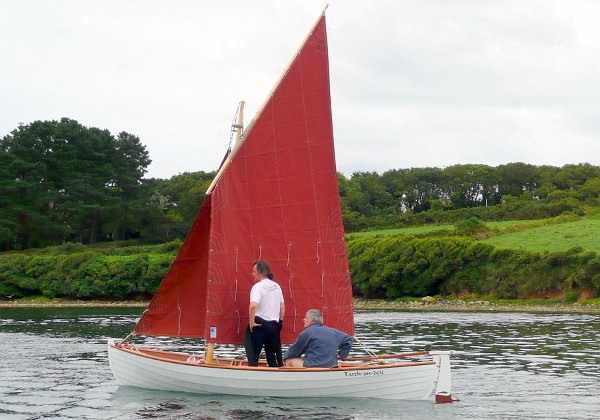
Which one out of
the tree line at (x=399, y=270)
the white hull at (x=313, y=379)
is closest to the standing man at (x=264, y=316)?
the white hull at (x=313, y=379)

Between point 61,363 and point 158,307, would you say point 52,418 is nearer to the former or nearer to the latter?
point 158,307

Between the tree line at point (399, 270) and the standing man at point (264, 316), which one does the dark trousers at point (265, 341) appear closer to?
the standing man at point (264, 316)

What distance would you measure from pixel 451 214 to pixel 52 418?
89726 mm

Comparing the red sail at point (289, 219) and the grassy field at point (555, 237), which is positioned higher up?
the grassy field at point (555, 237)

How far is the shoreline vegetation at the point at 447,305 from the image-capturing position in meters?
61.3

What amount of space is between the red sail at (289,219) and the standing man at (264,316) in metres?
0.74

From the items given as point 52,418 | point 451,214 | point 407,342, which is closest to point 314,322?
point 52,418

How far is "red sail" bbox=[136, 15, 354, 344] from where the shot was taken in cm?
2141

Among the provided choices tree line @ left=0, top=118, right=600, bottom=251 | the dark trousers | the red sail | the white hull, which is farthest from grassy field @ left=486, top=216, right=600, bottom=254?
the dark trousers

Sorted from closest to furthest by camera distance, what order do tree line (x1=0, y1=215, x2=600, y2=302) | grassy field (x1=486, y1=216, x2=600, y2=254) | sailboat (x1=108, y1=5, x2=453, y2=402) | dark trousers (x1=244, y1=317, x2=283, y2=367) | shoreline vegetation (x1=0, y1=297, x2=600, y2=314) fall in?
dark trousers (x1=244, y1=317, x2=283, y2=367)
sailboat (x1=108, y1=5, x2=453, y2=402)
shoreline vegetation (x1=0, y1=297, x2=600, y2=314)
tree line (x1=0, y1=215, x2=600, y2=302)
grassy field (x1=486, y1=216, x2=600, y2=254)

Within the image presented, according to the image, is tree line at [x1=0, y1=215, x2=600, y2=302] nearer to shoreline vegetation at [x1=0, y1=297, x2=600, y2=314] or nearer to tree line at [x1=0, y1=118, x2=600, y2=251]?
shoreline vegetation at [x1=0, y1=297, x2=600, y2=314]

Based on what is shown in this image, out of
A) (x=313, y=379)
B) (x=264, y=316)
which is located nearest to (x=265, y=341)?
(x=264, y=316)

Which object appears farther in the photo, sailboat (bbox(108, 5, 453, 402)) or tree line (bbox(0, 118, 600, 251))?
tree line (bbox(0, 118, 600, 251))

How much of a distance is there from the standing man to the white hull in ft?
2.25
